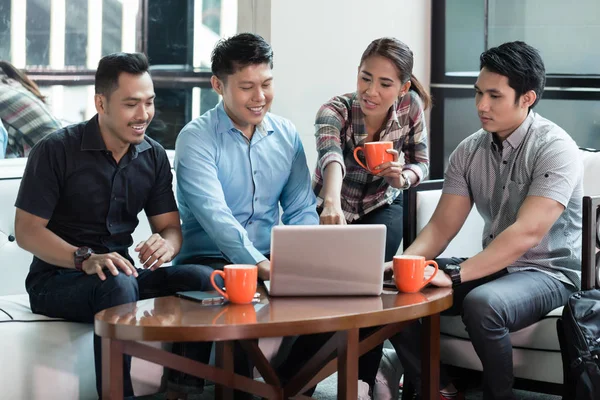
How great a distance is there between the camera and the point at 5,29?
4.07 m

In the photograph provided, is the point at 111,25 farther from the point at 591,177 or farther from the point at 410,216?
the point at 591,177

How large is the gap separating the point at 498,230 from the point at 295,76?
1.59 metres

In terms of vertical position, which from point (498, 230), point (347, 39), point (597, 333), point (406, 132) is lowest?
point (597, 333)

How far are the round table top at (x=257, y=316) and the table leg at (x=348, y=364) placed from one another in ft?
0.18

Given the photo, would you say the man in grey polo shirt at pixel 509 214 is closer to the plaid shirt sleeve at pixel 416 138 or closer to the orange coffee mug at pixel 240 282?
the plaid shirt sleeve at pixel 416 138

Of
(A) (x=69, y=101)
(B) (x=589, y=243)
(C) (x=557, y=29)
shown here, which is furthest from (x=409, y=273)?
(A) (x=69, y=101)

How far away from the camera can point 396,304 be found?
2340 millimetres

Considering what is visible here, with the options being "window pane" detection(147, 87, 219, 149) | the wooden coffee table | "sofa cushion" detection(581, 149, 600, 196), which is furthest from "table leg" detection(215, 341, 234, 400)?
"window pane" detection(147, 87, 219, 149)

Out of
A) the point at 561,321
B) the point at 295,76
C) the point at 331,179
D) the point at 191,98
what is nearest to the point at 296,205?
the point at 331,179

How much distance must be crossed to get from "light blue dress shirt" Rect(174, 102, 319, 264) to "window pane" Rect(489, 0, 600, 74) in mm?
1689

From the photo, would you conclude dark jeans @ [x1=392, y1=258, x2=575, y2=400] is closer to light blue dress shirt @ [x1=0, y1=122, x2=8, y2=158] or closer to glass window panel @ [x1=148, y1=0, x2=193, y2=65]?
light blue dress shirt @ [x1=0, y1=122, x2=8, y2=158]

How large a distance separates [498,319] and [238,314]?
2.82ft

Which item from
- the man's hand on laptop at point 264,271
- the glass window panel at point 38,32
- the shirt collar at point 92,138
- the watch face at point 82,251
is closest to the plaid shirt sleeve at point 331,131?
the man's hand on laptop at point 264,271

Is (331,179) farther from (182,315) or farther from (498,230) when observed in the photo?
(182,315)
